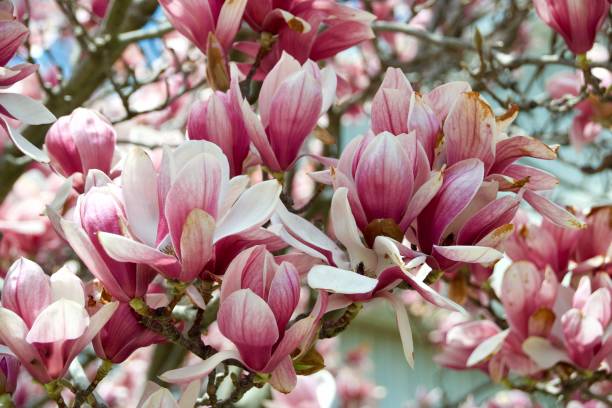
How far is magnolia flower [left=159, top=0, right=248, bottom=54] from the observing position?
2.55ft

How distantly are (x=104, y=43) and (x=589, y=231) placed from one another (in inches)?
31.4

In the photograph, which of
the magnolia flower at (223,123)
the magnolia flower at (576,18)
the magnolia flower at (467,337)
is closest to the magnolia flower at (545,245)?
the magnolia flower at (467,337)

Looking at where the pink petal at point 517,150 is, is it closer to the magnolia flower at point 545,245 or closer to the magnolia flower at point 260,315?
the magnolia flower at point 260,315

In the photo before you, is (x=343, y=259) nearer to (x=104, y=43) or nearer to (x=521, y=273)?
(x=521, y=273)

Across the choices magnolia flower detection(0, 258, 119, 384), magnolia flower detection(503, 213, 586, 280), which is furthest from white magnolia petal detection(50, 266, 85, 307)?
magnolia flower detection(503, 213, 586, 280)

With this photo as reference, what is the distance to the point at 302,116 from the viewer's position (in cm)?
70

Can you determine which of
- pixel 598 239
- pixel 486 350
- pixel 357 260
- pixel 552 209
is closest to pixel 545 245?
pixel 598 239

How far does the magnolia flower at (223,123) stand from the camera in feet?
2.24

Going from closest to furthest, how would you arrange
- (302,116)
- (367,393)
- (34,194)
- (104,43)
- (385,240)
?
(385,240) → (302,116) → (104,43) → (34,194) → (367,393)

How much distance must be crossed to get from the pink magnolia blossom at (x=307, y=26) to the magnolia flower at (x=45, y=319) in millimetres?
347

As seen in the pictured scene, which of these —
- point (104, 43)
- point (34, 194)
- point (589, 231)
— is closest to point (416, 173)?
point (589, 231)

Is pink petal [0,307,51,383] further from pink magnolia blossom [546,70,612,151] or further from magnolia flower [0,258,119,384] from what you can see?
pink magnolia blossom [546,70,612,151]

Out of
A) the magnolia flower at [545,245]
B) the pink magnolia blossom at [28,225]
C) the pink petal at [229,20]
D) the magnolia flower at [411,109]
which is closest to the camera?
the magnolia flower at [411,109]

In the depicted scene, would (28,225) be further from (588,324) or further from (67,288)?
(588,324)
